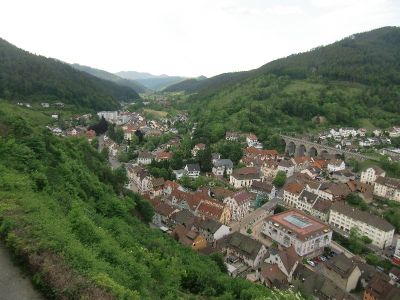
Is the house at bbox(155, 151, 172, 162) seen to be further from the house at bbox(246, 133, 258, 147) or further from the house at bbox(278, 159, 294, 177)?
the house at bbox(278, 159, 294, 177)

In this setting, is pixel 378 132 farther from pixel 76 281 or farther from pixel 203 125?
pixel 76 281

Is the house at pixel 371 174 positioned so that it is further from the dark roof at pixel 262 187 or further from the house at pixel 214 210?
the house at pixel 214 210

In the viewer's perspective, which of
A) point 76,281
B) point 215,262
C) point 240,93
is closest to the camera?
point 76,281

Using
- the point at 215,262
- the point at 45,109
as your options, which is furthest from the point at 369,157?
the point at 45,109

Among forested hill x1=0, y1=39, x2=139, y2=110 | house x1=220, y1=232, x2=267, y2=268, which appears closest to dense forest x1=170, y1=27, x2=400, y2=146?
forested hill x1=0, y1=39, x2=139, y2=110

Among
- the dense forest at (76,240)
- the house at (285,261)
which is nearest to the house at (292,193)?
the house at (285,261)

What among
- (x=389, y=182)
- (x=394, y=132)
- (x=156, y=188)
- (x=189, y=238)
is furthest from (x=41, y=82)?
(x=394, y=132)
